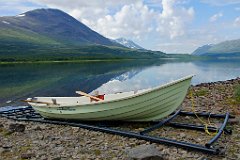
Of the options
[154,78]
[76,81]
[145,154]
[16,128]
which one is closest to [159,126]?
[145,154]

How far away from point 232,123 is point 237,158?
14.7ft

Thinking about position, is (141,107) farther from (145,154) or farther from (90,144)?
(145,154)

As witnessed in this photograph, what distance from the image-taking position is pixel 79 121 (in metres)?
16.1

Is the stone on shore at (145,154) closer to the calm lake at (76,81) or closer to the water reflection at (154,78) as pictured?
the calm lake at (76,81)

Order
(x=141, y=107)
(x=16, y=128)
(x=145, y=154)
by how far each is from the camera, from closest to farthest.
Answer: (x=145, y=154) < (x=141, y=107) < (x=16, y=128)

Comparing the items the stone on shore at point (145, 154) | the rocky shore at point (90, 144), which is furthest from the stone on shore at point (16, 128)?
the stone on shore at point (145, 154)

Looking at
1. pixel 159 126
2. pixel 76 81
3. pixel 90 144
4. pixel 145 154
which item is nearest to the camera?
pixel 145 154

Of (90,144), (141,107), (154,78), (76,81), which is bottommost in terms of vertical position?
(76,81)

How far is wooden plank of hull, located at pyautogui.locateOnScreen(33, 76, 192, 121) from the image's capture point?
14.1m

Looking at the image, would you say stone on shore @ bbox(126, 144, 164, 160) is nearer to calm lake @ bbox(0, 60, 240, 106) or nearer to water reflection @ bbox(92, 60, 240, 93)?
calm lake @ bbox(0, 60, 240, 106)

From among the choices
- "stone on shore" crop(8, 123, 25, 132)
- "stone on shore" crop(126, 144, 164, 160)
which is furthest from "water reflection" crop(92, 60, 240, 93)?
"stone on shore" crop(126, 144, 164, 160)

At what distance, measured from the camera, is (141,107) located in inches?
562

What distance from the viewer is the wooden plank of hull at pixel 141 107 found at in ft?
46.2

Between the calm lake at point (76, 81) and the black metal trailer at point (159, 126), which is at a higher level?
the black metal trailer at point (159, 126)
